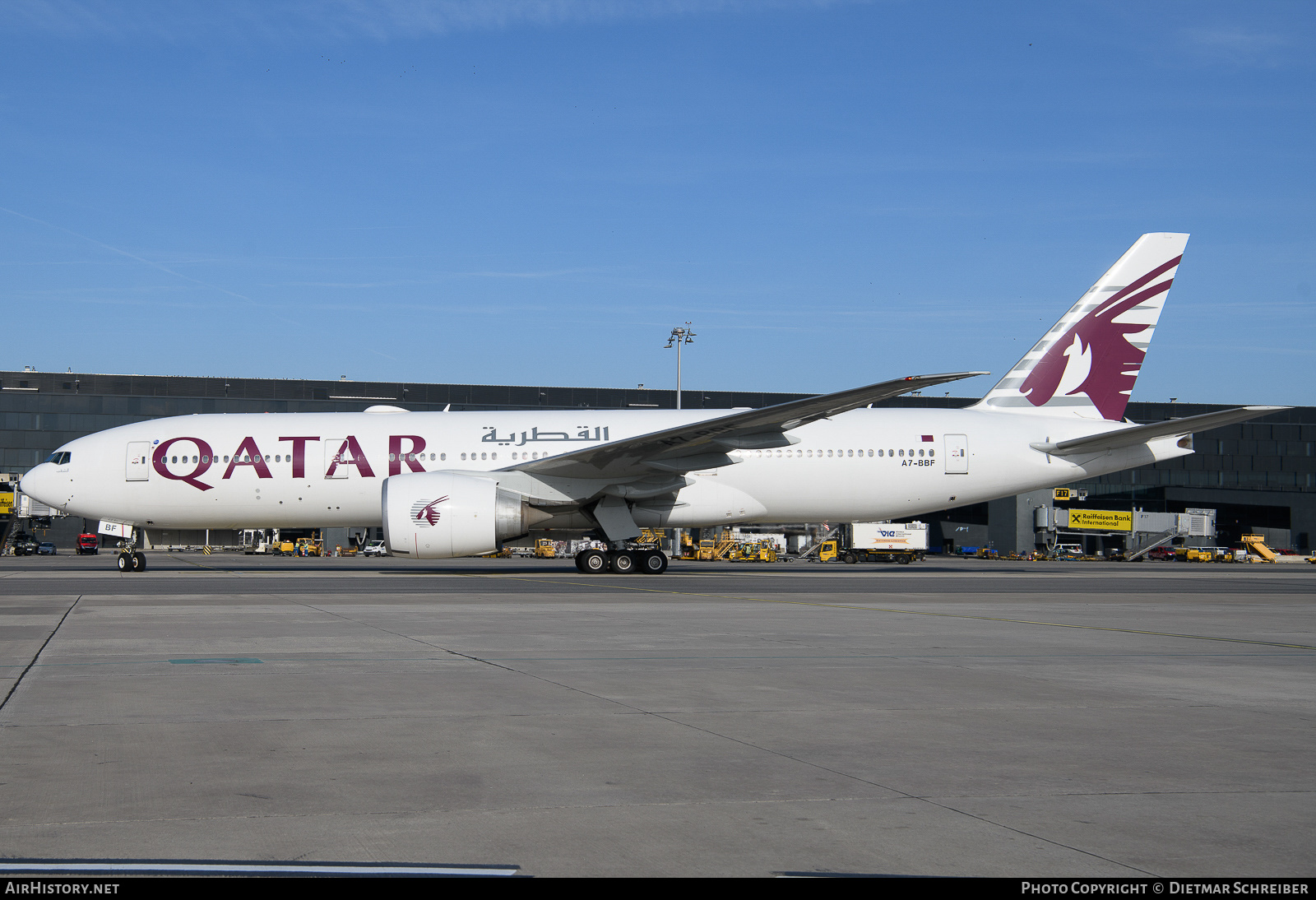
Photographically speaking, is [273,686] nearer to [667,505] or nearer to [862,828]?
[862,828]

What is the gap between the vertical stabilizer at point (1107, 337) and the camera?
2592cm

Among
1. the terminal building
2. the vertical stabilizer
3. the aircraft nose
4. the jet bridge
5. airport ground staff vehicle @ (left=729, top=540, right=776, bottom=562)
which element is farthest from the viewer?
the terminal building

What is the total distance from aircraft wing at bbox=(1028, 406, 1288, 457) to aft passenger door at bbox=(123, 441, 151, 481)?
2054 centimetres

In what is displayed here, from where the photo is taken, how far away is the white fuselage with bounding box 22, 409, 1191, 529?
23938 millimetres

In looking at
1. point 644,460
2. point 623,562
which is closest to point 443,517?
point 644,460

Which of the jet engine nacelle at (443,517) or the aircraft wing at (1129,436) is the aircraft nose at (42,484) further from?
the aircraft wing at (1129,436)

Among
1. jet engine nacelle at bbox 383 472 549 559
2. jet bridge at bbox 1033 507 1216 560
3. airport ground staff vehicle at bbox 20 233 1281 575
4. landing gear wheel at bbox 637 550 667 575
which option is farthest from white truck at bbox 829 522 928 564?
jet engine nacelle at bbox 383 472 549 559

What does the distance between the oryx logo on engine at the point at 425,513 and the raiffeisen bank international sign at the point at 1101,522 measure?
47950mm

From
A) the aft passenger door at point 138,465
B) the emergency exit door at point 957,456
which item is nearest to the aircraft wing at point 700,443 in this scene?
the emergency exit door at point 957,456

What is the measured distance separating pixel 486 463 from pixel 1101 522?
46216mm

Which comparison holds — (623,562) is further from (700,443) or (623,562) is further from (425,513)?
(425,513)

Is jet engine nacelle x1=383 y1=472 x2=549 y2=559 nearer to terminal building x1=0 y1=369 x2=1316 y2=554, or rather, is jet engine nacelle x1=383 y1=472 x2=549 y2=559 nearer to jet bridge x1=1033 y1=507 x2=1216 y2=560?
terminal building x1=0 y1=369 x2=1316 y2=554

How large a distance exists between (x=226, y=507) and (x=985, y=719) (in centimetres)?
2181

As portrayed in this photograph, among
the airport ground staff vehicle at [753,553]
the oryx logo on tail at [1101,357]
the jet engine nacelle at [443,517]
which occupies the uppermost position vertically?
the oryx logo on tail at [1101,357]
